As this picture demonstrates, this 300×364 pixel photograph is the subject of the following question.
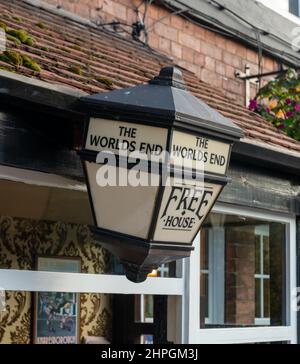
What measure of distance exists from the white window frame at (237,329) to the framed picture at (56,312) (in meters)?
1.83

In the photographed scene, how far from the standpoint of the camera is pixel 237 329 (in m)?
4.99

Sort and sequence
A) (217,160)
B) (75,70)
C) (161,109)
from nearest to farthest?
(161,109), (217,160), (75,70)

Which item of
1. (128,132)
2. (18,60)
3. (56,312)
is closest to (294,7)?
(56,312)

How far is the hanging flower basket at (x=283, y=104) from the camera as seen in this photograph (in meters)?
6.97

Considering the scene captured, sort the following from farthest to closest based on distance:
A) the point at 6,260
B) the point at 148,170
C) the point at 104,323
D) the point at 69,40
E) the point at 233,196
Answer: the point at 104,323, the point at 6,260, the point at 69,40, the point at 233,196, the point at 148,170

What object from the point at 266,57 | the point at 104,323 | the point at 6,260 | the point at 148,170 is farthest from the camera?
the point at 266,57

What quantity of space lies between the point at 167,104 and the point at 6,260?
2.99 meters

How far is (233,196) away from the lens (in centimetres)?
488

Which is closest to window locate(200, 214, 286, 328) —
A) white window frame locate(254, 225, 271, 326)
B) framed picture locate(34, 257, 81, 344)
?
white window frame locate(254, 225, 271, 326)

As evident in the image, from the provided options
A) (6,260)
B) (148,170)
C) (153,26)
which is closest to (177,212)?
(148,170)

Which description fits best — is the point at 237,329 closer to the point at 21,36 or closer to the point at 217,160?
the point at 217,160

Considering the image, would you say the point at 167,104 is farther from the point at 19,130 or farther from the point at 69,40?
the point at 69,40

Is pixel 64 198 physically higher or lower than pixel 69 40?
lower

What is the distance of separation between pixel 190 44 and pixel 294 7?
2.22m
